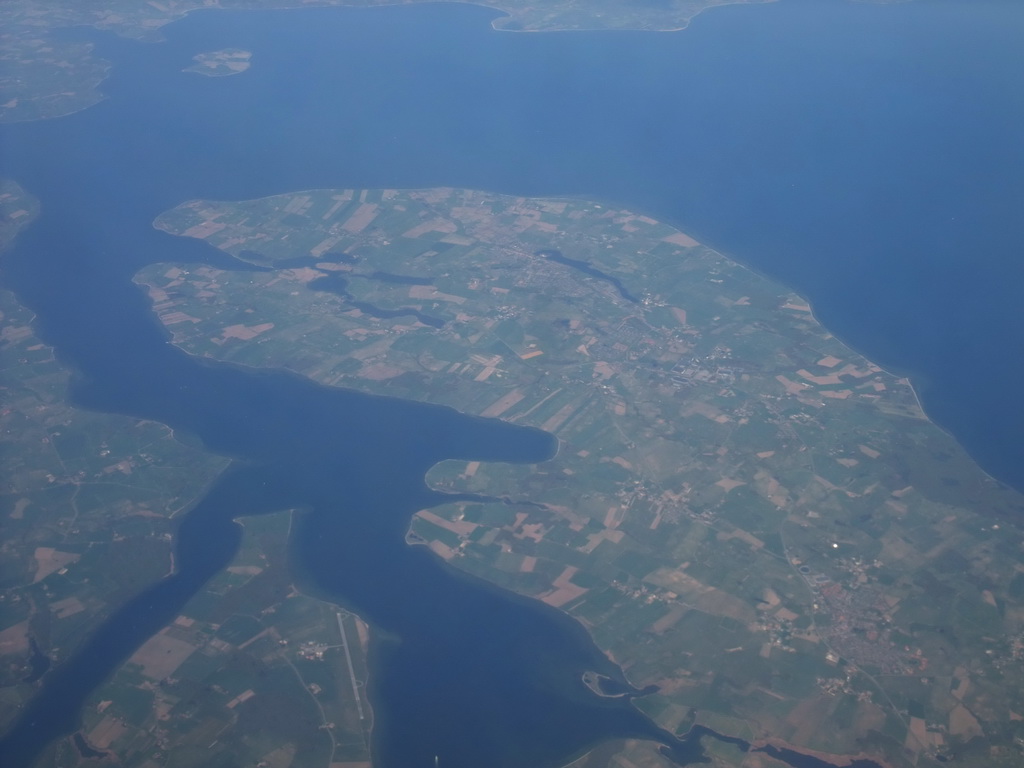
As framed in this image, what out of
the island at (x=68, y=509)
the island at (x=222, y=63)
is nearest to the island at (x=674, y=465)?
the island at (x=68, y=509)

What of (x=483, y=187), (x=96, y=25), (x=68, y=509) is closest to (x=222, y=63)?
(x=96, y=25)

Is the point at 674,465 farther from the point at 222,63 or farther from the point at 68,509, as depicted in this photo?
the point at 222,63

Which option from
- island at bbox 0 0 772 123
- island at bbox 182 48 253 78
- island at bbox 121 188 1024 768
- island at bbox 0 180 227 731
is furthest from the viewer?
island at bbox 182 48 253 78

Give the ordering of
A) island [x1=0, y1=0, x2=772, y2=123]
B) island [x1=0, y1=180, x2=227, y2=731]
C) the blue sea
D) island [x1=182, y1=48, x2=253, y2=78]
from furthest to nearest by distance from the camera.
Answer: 1. island [x1=182, y1=48, x2=253, y2=78]
2. island [x1=0, y1=0, x2=772, y2=123]
3. island [x1=0, y1=180, x2=227, y2=731]
4. the blue sea

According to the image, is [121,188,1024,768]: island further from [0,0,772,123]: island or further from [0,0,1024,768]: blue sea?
[0,0,772,123]: island

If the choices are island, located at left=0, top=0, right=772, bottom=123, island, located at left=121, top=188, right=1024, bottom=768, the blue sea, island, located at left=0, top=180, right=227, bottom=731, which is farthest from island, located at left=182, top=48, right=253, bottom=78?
island, located at left=0, top=180, right=227, bottom=731
